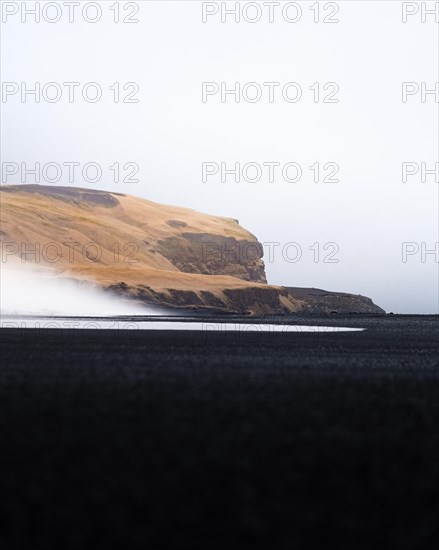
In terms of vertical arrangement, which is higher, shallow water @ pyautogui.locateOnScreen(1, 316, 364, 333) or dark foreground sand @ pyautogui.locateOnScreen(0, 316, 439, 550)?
shallow water @ pyautogui.locateOnScreen(1, 316, 364, 333)

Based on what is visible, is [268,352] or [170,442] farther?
[268,352]

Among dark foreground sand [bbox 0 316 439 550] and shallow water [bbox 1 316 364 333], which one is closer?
dark foreground sand [bbox 0 316 439 550]

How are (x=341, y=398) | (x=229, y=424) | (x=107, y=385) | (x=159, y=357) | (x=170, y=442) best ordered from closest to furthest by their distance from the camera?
(x=170, y=442) < (x=229, y=424) < (x=341, y=398) < (x=107, y=385) < (x=159, y=357)

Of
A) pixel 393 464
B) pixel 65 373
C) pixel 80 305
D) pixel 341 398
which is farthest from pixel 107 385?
pixel 80 305

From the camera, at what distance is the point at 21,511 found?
18359mm

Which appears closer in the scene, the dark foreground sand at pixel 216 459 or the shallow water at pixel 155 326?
the dark foreground sand at pixel 216 459

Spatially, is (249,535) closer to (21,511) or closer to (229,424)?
(21,511)

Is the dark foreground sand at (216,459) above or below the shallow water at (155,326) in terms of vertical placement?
below

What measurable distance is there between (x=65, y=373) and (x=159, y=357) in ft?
41.3

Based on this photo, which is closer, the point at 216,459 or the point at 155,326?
the point at 216,459

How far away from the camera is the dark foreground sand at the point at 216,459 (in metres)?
17.2

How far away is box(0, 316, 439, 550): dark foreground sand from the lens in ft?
56.6

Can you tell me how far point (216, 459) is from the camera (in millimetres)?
23172

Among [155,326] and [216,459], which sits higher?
[155,326]
